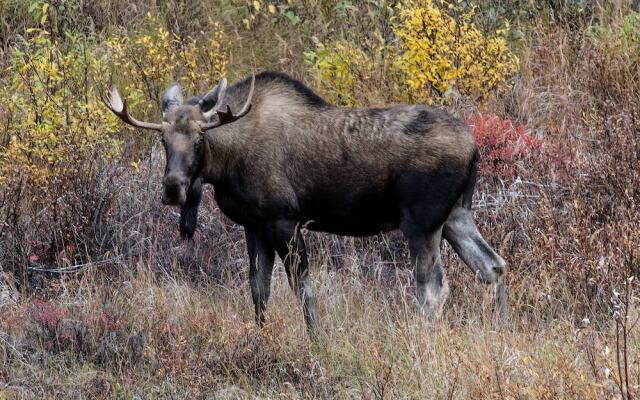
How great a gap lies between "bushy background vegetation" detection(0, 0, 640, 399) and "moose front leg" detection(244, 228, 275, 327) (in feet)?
0.60

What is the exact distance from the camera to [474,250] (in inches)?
319

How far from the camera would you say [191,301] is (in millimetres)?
8430

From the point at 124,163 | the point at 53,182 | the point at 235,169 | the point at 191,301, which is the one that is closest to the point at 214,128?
the point at 235,169

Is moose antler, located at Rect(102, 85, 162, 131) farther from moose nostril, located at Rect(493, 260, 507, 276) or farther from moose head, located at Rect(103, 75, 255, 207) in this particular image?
moose nostril, located at Rect(493, 260, 507, 276)

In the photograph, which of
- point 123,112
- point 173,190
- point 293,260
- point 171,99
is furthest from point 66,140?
point 293,260

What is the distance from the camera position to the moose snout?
7520 millimetres

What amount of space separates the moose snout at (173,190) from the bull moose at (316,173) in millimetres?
13

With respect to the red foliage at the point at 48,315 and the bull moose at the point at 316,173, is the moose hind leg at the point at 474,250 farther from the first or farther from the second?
the red foliage at the point at 48,315

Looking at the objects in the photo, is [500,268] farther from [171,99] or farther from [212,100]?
[171,99]

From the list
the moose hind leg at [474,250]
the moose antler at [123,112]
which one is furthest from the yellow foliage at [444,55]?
the moose antler at [123,112]

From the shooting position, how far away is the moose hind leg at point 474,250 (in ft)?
26.3

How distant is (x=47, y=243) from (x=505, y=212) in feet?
11.6

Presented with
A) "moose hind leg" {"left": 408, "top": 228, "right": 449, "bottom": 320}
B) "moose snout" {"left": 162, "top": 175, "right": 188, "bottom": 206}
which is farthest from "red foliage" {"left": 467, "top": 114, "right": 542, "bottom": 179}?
"moose snout" {"left": 162, "top": 175, "right": 188, "bottom": 206}

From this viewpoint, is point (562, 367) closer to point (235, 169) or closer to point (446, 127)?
point (446, 127)
